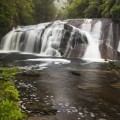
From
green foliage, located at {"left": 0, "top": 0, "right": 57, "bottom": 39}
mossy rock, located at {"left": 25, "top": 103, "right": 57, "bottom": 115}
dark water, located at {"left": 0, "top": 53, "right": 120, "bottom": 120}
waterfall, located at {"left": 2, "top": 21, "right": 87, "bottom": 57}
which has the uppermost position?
green foliage, located at {"left": 0, "top": 0, "right": 57, "bottom": 39}

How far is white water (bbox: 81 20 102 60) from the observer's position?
32719mm

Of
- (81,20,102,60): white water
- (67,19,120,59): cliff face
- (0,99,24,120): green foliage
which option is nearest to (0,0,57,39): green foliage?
(67,19,120,59): cliff face

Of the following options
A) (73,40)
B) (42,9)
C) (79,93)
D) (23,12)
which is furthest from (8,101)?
(42,9)

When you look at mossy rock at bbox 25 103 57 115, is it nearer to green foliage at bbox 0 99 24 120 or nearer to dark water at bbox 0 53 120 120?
dark water at bbox 0 53 120 120

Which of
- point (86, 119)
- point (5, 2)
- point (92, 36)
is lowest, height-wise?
point (86, 119)

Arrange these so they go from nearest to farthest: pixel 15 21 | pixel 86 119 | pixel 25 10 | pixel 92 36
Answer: pixel 86 119 < pixel 92 36 < pixel 15 21 < pixel 25 10

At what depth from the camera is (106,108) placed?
448 inches

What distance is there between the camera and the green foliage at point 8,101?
28.1 ft

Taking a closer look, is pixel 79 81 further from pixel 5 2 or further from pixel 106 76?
pixel 5 2

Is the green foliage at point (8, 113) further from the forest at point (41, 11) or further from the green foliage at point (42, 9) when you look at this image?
the green foliage at point (42, 9)

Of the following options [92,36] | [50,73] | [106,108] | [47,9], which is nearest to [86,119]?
[106,108]

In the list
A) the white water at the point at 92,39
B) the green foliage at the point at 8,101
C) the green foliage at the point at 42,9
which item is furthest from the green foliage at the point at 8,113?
the green foliage at the point at 42,9

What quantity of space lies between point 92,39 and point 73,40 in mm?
2492

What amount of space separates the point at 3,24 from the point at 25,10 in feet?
37.1
